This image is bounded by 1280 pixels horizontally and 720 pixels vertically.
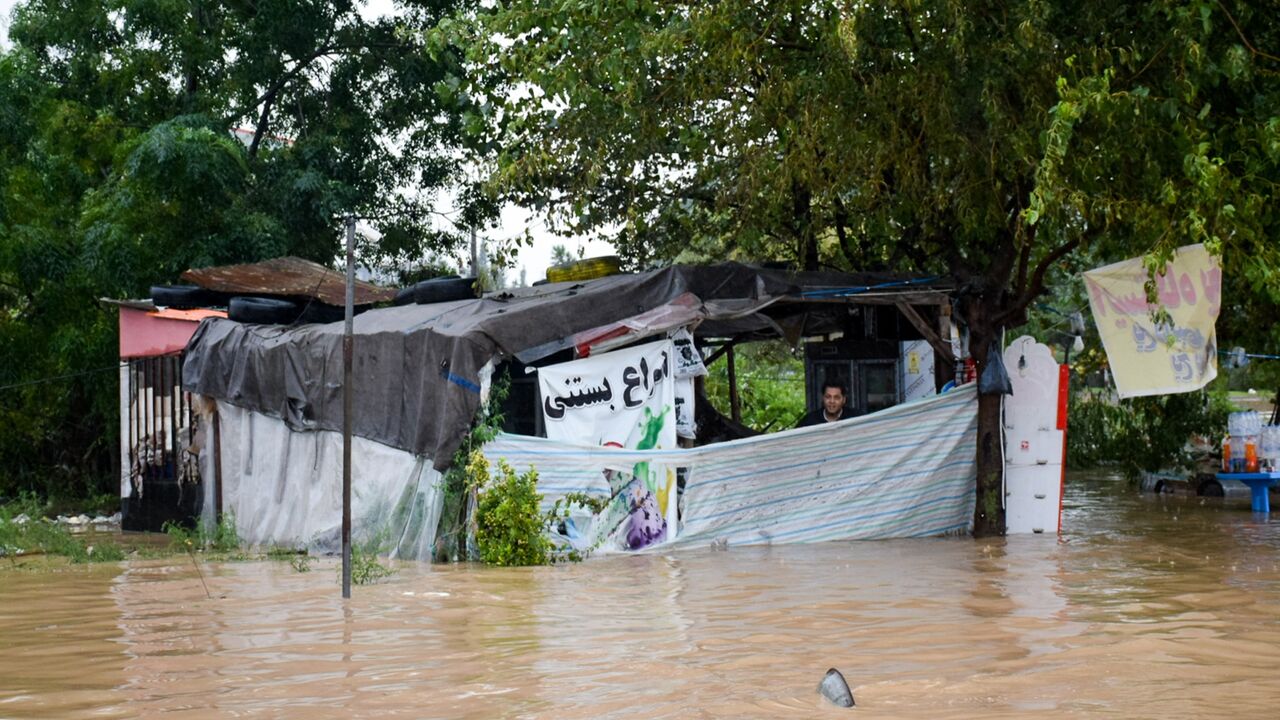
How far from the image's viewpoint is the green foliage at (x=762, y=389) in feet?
78.7

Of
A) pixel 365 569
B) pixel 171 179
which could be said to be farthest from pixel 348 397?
pixel 171 179

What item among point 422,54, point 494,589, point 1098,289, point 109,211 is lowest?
point 494,589

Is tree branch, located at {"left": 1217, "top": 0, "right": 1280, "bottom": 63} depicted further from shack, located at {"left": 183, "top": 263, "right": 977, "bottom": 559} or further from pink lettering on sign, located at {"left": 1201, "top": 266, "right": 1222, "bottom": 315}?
shack, located at {"left": 183, "top": 263, "right": 977, "bottom": 559}

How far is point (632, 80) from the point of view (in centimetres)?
1268

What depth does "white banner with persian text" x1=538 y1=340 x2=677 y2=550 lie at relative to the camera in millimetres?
12422

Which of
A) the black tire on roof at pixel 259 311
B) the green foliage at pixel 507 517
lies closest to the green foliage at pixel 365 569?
the green foliage at pixel 507 517

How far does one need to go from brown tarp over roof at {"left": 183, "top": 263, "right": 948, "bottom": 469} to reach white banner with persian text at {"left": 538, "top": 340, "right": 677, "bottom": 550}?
35 centimetres

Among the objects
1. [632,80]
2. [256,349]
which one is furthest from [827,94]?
[256,349]

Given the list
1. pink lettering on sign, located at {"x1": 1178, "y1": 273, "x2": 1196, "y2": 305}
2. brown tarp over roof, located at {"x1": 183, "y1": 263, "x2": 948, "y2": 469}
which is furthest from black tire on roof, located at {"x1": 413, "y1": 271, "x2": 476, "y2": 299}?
pink lettering on sign, located at {"x1": 1178, "y1": 273, "x2": 1196, "y2": 305}

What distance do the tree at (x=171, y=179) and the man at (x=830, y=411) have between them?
760 centimetres

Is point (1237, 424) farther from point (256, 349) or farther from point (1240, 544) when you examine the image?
point (256, 349)

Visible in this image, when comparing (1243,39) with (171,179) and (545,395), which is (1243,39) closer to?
(545,395)

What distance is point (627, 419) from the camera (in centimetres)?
1266

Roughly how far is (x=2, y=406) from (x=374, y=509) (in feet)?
34.9
